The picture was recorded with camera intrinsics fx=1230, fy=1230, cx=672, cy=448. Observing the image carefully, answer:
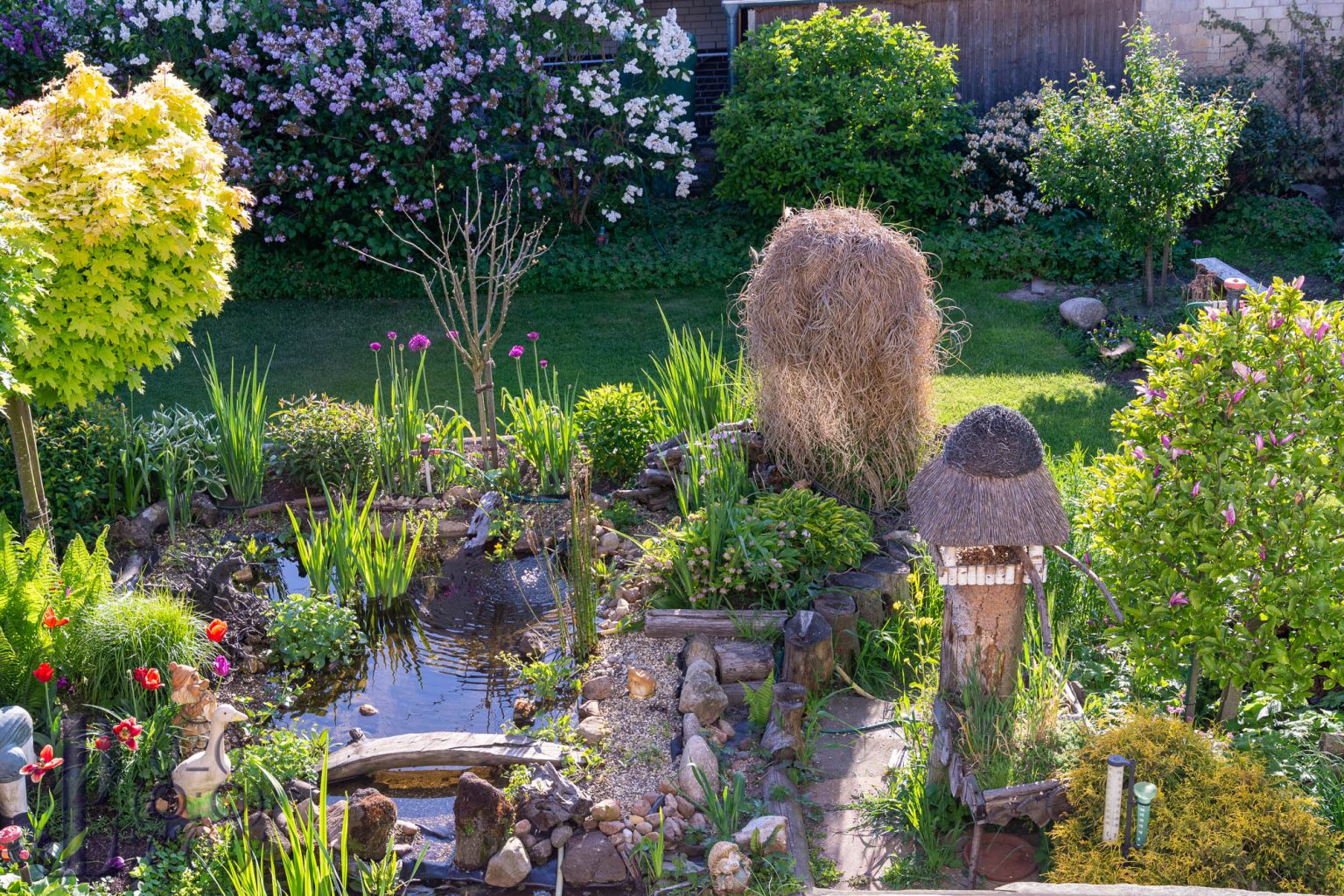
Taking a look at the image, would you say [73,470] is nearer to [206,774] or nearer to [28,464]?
[28,464]

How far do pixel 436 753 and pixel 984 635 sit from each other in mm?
2140

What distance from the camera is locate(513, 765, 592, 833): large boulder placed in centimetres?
432

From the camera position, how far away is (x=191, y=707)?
4.57m

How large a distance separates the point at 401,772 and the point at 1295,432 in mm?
3516

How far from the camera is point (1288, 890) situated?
3732 millimetres

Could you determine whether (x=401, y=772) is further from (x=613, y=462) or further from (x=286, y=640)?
(x=613, y=462)

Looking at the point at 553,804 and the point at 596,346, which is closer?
the point at 553,804

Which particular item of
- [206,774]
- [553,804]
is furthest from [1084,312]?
[206,774]

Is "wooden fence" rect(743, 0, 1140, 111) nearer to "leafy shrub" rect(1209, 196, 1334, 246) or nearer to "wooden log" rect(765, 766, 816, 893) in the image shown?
"leafy shrub" rect(1209, 196, 1334, 246)

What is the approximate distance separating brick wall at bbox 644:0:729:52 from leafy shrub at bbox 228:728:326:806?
1444cm

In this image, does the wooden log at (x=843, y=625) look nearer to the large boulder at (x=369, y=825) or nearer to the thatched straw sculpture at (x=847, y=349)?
the thatched straw sculpture at (x=847, y=349)

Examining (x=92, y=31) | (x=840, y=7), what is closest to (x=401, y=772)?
(x=92, y=31)

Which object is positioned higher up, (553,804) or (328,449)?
(328,449)

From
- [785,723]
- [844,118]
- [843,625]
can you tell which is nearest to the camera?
[785,723]
